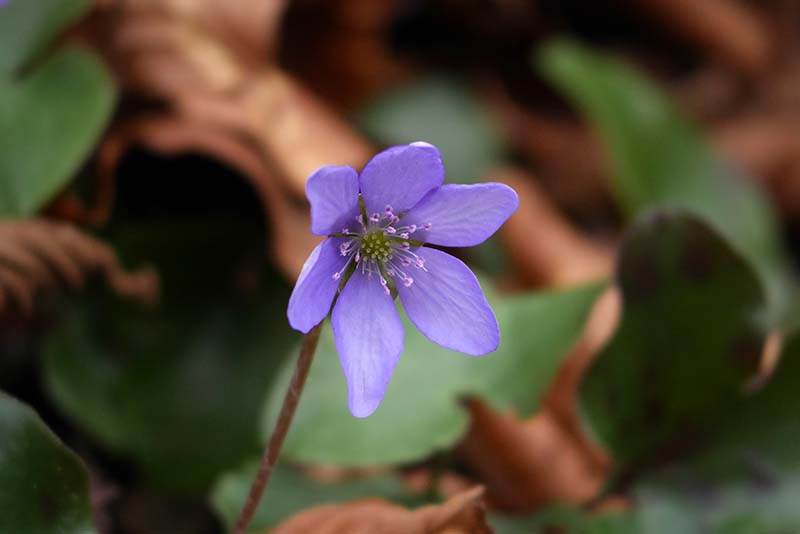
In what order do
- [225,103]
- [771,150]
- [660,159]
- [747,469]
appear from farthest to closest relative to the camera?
[771,150] → [660,159] → [225,103] → [747,469]

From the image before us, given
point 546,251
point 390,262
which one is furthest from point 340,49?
point 390,262

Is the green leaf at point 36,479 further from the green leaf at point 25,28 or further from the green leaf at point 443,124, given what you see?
the green leaf at point 443,124

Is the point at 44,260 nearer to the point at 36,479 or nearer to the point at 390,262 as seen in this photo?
the point at 36,479

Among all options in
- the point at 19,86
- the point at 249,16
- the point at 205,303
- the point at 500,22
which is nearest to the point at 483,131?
the point at 500,22

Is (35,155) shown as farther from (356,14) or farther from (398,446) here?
(356,14)

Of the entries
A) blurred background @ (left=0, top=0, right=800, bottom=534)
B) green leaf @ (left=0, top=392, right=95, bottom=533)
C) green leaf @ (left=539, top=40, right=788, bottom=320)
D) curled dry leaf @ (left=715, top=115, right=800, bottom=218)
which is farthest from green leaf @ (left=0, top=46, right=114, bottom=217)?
curled dry leaf @ (left=715, top=115, right=800, bottom=218)

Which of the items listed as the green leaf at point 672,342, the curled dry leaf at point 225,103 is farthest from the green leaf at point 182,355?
the green leaf at point 672,342
